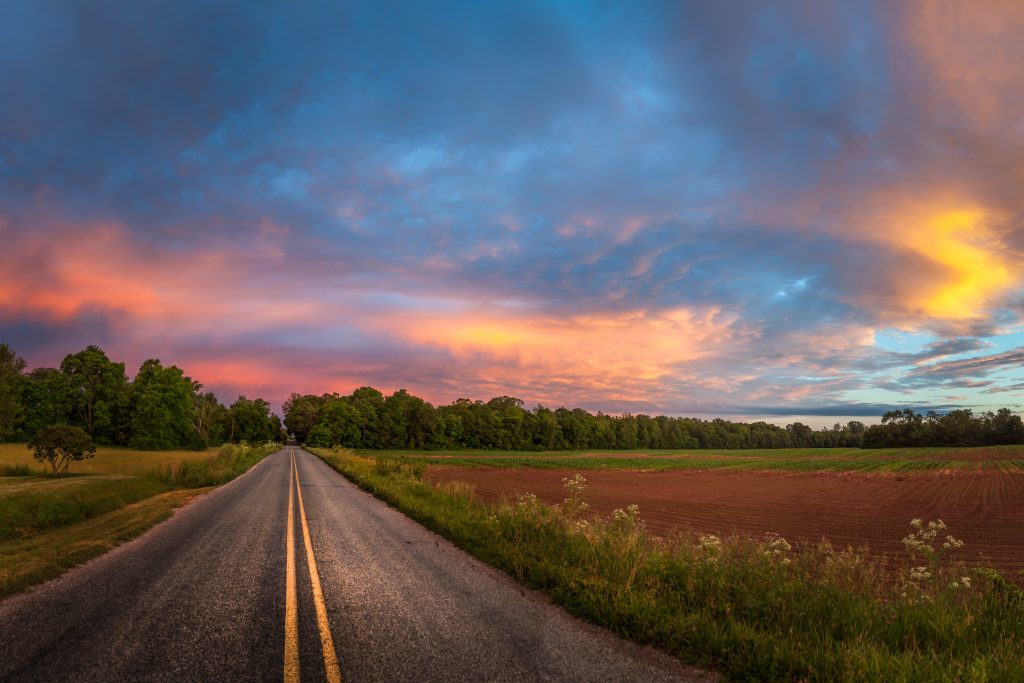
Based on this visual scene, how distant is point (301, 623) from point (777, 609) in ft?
20.9

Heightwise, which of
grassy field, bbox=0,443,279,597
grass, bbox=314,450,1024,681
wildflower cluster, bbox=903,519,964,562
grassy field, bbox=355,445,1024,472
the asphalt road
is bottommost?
grassy field, bbox=355,445,1024,472

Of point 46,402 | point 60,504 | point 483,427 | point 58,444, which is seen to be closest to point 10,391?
point 46,402

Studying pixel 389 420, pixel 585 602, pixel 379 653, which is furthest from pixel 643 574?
pixel 389 420

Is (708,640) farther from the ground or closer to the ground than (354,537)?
farther from the ground

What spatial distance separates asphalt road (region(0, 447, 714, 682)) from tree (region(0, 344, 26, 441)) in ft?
186

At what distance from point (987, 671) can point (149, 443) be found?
9115 centimetres

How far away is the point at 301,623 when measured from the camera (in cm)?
635

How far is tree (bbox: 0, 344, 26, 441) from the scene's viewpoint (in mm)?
48416

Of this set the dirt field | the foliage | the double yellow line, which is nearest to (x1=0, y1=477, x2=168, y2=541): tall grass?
the double yellow line

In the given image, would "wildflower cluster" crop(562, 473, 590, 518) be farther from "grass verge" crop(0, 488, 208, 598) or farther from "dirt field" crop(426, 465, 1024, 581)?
"grass verge" crop(0, 488, 208, 598)

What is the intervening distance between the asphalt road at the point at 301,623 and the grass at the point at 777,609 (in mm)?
493

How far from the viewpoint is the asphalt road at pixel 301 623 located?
5051mm

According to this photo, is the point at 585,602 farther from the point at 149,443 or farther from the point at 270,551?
the point at 149,443

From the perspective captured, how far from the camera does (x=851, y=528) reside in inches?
882
